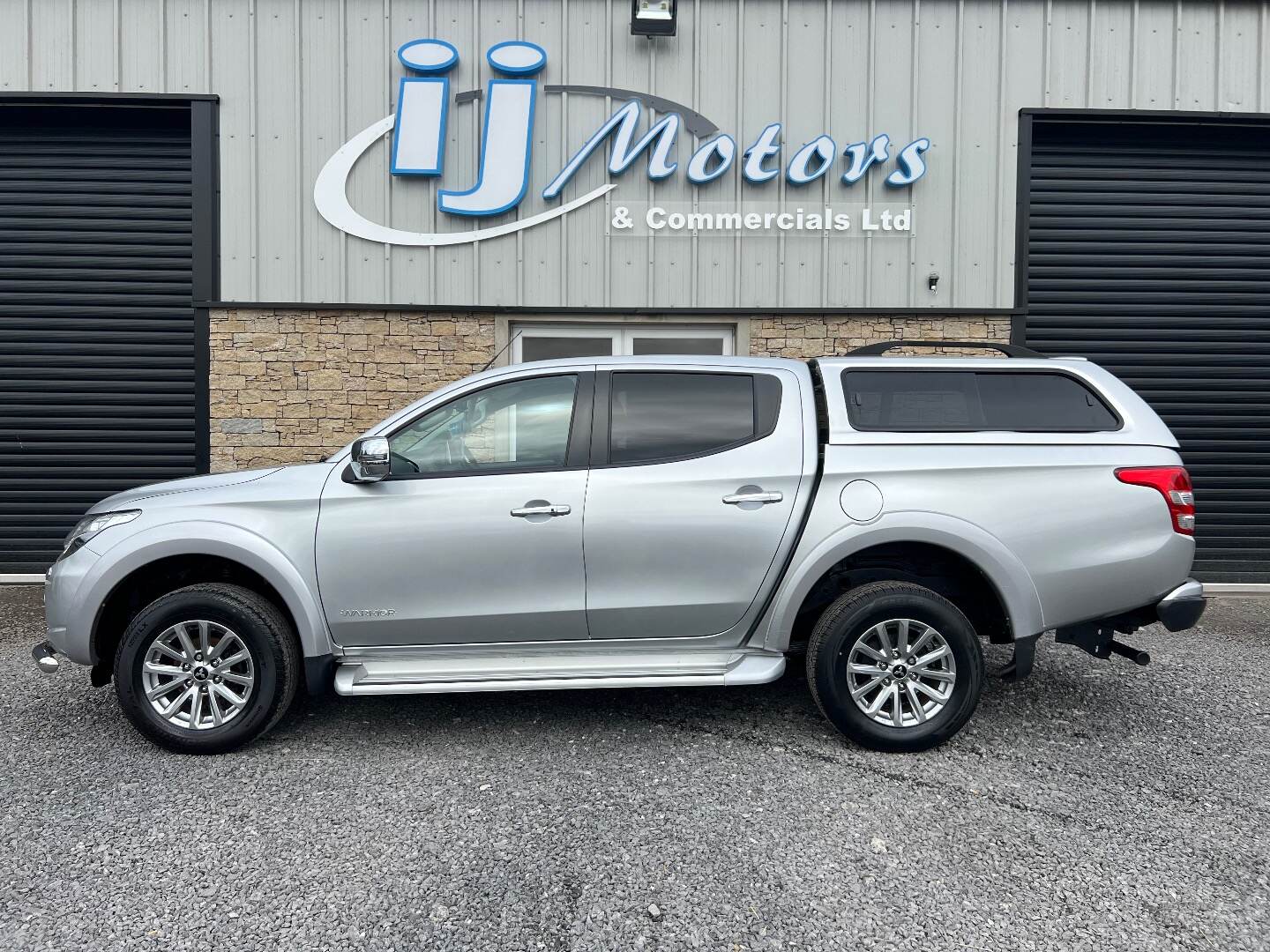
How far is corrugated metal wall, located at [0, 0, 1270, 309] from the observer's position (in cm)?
713

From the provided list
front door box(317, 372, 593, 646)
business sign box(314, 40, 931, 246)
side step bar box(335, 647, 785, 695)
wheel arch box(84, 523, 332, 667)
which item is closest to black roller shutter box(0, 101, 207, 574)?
business sign box(314, 40, 931, 246)

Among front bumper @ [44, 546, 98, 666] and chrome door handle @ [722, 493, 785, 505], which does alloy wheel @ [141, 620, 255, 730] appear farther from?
chrome door handle @ [722, 493, 785, 505]

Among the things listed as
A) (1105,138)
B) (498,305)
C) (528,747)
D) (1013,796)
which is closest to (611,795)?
(528,747)

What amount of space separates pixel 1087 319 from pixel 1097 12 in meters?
2.76

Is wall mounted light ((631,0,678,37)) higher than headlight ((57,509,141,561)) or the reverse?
higher

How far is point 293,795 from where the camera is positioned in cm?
325

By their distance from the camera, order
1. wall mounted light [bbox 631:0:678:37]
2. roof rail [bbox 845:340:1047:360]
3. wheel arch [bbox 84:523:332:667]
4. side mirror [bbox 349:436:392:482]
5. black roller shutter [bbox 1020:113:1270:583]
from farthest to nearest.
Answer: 1. black roller shutter [bbox 1020:113:1270:583]
2. wall mounted light [bbox 631:0:678:37]
3. roof rail [bbox 845:340:1047:360]
4. wheel arch [bbox 84:523:332:667]
5. side mirror [bbox 349:436:392:482]

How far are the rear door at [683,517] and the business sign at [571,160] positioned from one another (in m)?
4.06

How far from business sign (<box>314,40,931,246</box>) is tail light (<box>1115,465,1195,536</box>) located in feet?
14.1

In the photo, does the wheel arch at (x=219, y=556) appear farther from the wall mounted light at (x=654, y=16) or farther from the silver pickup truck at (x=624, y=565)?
the wall mounted light at (x=654, y=16)

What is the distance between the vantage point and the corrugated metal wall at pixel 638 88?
23.4 feet

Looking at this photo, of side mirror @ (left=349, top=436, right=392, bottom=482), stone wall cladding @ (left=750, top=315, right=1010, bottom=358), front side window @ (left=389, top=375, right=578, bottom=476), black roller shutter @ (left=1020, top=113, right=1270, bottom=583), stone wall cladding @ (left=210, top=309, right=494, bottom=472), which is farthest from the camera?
black roller shutter @ (left=1020, top=113, right=1270, bottom=583)

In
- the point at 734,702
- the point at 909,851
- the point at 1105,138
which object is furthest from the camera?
the point at 1105,138

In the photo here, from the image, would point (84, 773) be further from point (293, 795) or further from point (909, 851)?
A: point (909, 851)
